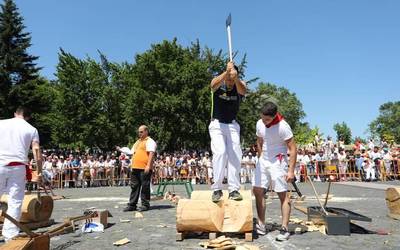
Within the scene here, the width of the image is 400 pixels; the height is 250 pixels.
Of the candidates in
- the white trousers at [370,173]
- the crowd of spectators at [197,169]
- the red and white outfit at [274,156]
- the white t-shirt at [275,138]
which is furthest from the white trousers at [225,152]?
the white trousers at [370,173]

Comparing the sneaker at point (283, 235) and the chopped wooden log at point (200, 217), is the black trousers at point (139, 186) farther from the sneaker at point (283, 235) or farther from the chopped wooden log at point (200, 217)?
the sneaker at point (283, 235)

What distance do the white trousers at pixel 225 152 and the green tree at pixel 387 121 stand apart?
105 metres

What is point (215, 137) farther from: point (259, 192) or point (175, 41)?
point (175, 41)

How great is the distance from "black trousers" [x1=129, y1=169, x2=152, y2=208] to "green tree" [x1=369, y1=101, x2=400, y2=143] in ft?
338

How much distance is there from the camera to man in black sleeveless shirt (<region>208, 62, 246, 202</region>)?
6.69 meters

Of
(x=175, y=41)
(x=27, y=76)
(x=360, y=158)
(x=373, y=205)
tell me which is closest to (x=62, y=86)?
(x=27, y=76)

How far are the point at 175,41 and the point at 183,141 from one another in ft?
36.7

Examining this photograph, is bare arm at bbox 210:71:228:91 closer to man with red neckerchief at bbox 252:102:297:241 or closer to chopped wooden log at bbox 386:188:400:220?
man with red neckerchief at bbox 252:102:297:241

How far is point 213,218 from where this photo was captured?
6141 millimetres

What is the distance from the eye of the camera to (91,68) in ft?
160

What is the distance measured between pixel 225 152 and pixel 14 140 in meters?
3.22

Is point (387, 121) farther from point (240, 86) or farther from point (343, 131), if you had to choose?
point (240, 86)

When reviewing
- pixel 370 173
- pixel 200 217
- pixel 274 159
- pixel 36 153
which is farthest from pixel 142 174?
pixel 370 173

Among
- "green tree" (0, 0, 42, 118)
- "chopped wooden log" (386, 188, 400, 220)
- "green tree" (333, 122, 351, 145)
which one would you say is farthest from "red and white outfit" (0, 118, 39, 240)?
"green tree" (333, 122, 351, 145)
